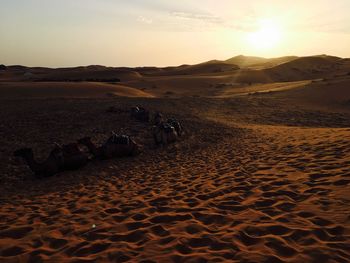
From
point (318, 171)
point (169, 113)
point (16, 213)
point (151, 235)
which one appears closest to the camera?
point (151, 235)

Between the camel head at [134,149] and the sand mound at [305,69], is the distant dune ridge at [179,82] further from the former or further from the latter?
the camel head at [134,149]

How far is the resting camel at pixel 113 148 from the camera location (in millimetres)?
11203

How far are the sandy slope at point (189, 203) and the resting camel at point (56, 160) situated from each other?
11.7 inches

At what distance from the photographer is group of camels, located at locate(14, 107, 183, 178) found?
32.4ft

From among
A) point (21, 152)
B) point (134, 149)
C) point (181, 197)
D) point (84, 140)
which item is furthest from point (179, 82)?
point (181, 197)

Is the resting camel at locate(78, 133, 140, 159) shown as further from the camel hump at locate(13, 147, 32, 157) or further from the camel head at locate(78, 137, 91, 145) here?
the camel hump at locate(13, 147, 32, 157)

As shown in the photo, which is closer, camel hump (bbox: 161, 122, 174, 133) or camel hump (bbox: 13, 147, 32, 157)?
camel hump (bbox: 13, 147, 32, 157)

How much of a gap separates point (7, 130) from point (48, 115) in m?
2.83

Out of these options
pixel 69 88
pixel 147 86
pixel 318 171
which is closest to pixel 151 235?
pixel 318 171

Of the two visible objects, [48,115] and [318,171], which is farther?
[48,115]

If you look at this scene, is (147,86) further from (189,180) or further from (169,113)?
(189,180)

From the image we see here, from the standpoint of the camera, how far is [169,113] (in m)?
18.8

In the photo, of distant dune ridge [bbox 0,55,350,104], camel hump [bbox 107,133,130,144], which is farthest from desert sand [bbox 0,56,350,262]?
distant dune ridge [bbox 0,55,350,104]

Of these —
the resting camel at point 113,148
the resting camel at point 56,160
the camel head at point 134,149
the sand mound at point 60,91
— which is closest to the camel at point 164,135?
the camel head at point 134,149
